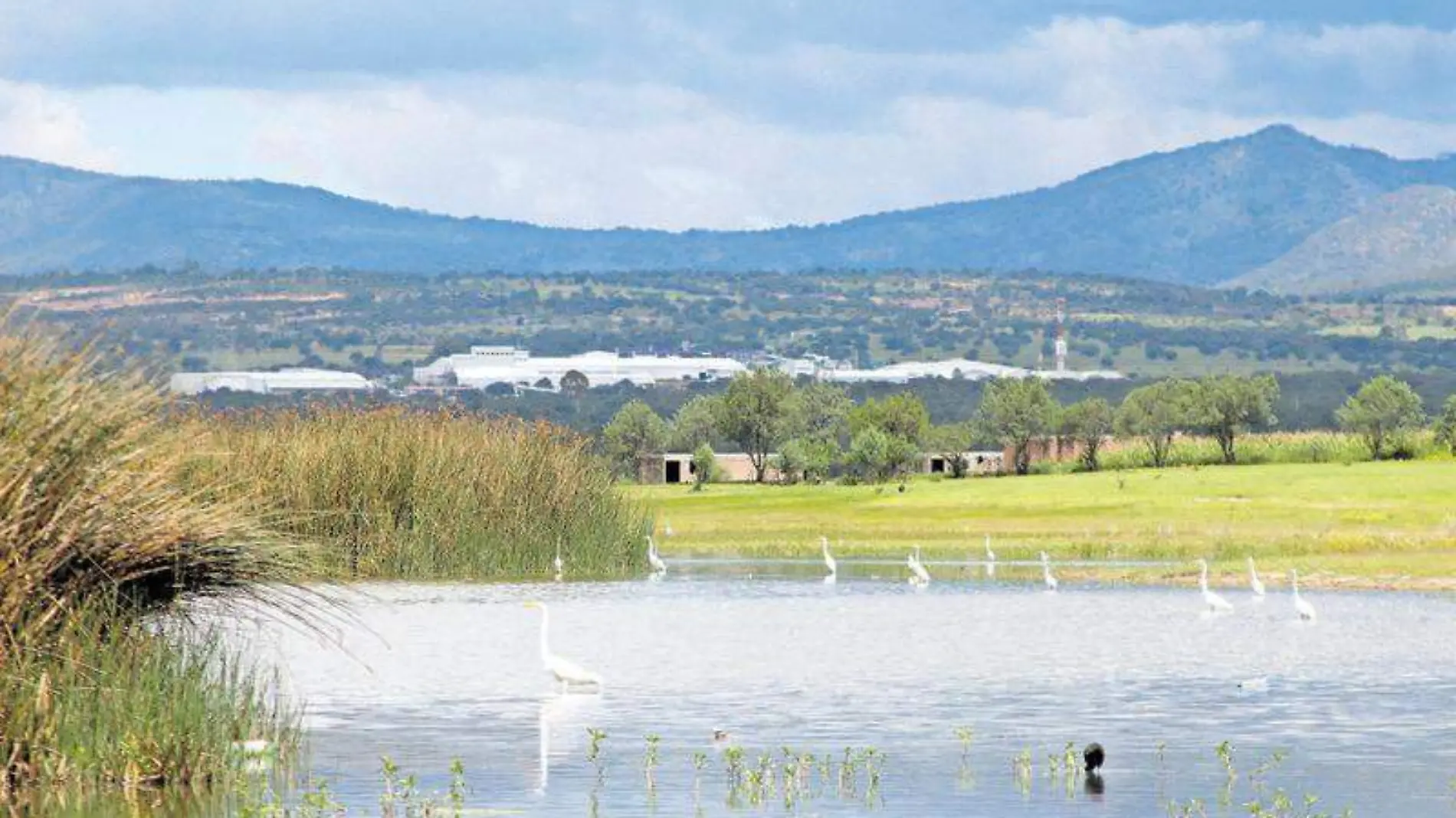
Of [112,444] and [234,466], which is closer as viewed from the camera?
[112,444]

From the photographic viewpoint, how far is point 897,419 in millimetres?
125625

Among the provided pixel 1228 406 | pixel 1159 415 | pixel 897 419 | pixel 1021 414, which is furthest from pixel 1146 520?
pixel 1021 414

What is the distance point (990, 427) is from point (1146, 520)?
204 feet

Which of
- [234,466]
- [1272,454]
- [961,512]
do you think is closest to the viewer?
[234,466]

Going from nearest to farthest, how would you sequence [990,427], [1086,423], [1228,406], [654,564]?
[654,564] < [1228,406] < [1086,423] < [990,427]

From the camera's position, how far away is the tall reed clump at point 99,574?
20406 millimetres

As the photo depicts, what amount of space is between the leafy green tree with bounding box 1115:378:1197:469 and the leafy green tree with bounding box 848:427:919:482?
1028 cm

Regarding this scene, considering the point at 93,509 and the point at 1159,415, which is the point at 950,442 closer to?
the point at 1159,415

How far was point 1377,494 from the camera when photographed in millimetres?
75750

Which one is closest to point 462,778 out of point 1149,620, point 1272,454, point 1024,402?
point 1149,620

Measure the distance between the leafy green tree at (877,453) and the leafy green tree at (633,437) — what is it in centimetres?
2763

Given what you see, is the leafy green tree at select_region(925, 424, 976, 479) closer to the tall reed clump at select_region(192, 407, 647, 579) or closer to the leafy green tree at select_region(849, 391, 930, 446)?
the leafy green tree at select_region(849, 391, 930, 446)

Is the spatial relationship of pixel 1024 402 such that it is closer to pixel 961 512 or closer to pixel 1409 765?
pixel 961 512

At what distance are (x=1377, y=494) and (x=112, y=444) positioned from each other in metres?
59.1
